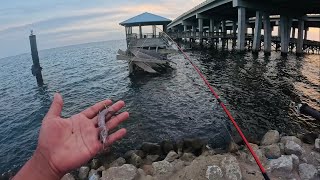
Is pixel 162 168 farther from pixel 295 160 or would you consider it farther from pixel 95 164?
pixel 295 160

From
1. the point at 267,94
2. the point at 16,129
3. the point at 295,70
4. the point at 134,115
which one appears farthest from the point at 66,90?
the point at 295,70

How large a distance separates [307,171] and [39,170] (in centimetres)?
788

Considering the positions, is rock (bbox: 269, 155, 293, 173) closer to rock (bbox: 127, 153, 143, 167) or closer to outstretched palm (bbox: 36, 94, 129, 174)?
rock (bbox: 127, 153, 143, 167)

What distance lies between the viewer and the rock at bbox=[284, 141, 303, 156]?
33.0ft

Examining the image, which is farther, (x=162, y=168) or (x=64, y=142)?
(x=162, y=168)

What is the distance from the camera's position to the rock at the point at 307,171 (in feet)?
27.9

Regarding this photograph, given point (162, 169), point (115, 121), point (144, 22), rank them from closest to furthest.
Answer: point (115, 121) < point (162, 169) < point (144, 22)

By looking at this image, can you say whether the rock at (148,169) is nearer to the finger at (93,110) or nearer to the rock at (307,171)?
the rock at (307,171)

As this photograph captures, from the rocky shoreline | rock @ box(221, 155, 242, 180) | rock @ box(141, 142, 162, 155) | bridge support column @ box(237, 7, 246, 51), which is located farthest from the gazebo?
rock @ box(221, 155, 242, 180)

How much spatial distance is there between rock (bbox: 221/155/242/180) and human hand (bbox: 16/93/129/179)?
506 centimetres

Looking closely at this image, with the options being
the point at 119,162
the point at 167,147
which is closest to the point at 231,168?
the point at 167,147

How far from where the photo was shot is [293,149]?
1011 cm

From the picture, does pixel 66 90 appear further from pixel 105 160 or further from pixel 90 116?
pixel 90 116

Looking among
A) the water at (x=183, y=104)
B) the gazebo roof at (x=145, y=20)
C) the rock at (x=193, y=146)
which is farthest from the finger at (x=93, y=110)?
the gazebo roof at (x=145, y=20)
